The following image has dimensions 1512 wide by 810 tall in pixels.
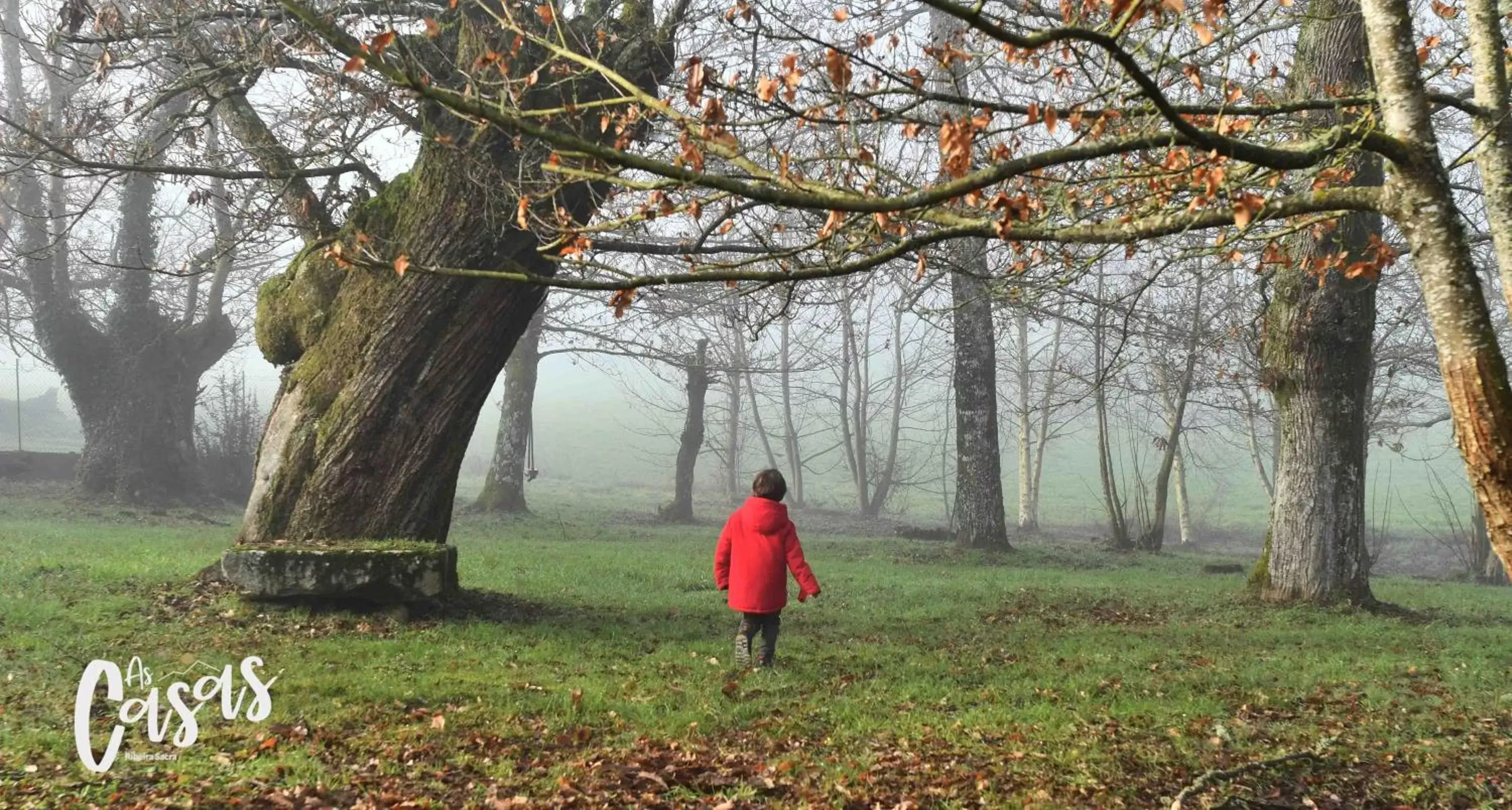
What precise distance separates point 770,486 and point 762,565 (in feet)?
1.91

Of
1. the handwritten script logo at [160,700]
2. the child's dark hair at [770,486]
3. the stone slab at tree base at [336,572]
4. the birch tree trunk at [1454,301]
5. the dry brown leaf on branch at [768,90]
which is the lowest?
the handwritten script logo at [160,700]

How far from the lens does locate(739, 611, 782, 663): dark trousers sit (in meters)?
7.66

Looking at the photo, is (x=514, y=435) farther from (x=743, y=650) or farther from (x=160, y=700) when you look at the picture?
(x=160, y=700)

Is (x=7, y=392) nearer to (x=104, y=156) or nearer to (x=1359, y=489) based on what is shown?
(x=104, y=156)

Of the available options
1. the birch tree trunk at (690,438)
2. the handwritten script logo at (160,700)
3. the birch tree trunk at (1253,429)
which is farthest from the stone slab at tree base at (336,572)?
the birch tree trunk at (690,438)

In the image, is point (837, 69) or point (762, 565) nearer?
point (837, 69)

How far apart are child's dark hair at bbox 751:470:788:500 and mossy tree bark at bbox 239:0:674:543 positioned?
2.78m

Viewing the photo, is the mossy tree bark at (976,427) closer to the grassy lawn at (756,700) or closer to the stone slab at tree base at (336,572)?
the grassy lawn at (756,700)

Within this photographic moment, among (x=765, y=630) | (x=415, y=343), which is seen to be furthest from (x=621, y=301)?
(x=415, y=343)

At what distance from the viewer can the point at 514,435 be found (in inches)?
941

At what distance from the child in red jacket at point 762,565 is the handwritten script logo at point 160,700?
3.03 metres

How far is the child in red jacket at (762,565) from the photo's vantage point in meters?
7.49

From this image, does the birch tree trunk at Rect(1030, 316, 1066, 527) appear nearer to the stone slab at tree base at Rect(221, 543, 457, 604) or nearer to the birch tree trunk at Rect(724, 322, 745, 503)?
the birch tree trunk at Rect(724, 322, 745, 503)

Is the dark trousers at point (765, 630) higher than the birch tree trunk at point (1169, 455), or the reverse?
the birch tree trunk at point (1169, 455)
